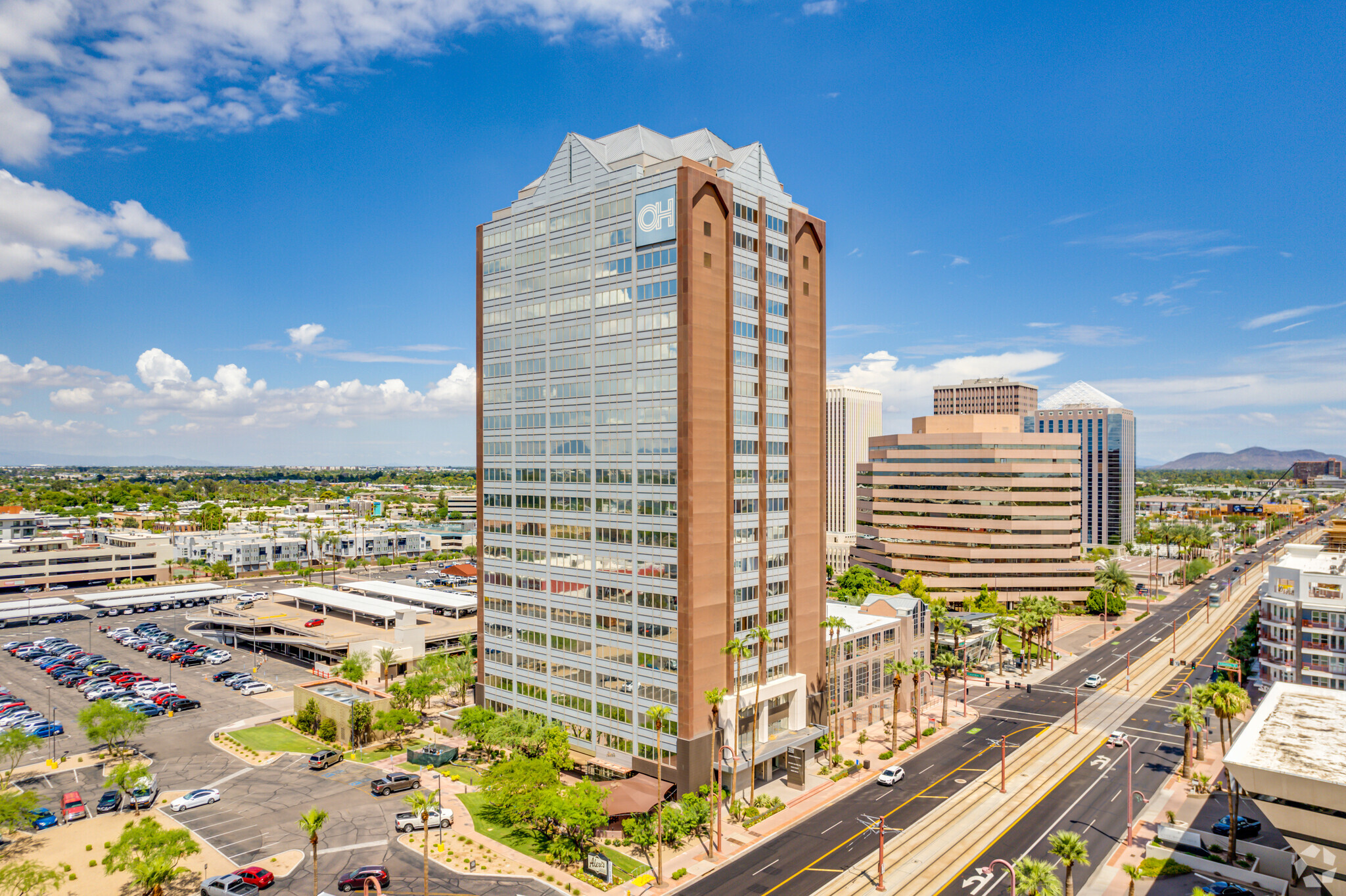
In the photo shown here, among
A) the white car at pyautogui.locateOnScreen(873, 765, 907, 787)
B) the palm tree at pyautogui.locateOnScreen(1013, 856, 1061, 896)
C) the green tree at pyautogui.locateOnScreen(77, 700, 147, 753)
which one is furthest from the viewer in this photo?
the green tree at pyautogui.locateOnScreen(77, 700, 147, 753)

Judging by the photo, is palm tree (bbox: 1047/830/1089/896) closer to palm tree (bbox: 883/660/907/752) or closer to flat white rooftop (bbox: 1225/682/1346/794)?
flat white rooftop (bbox: 1225/682/1346/794)

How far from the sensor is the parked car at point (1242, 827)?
7212 cm

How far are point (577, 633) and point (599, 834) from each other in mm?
22795

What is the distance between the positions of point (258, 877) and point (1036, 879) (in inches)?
2428

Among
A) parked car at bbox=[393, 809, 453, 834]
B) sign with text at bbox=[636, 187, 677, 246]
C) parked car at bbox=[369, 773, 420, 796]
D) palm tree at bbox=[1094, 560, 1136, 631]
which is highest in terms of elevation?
sign with text at bbox=[636, 187, 677, 246]

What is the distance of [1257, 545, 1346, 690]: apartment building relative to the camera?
9656cm

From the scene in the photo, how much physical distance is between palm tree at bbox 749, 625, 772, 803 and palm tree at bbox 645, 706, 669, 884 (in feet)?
31.7

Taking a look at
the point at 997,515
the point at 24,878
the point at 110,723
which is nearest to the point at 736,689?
the point at 24,878

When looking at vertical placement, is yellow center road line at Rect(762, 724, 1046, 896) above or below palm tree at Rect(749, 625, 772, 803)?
below

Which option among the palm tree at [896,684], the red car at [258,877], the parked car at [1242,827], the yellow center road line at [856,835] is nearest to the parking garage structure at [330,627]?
the red car at [258,877]

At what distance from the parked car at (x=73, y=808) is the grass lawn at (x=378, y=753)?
2683 centimetres

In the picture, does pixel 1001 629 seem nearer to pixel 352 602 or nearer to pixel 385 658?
pixel 385 658

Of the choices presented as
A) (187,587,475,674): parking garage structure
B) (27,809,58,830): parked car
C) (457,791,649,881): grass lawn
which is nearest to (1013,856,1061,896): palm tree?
(457,791,649,881): grass lawn

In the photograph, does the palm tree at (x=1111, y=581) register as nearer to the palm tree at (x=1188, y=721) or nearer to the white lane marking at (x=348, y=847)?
the palm tree at (x=1188, y=721)
